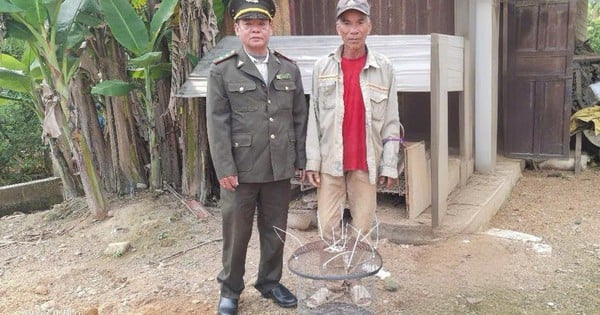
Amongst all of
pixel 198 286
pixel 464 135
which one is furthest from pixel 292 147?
pixel 464 135

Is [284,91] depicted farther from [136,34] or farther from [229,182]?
[136,34]

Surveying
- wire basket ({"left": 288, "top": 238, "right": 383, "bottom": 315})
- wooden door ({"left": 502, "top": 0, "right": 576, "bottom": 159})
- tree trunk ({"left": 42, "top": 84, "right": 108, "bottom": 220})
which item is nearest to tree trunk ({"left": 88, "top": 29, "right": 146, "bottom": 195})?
tree trunk ({"left": 42, "top": 84, "right": 108, "bottom": 220})

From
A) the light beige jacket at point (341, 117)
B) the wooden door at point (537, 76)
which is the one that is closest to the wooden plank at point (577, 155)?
the wooden door at point (537, 76)

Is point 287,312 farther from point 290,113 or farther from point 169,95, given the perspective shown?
point 169,95

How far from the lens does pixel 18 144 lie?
24.8ft

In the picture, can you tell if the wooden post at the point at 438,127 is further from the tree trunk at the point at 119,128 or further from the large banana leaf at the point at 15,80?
the large banana leaf at the point at 15,80

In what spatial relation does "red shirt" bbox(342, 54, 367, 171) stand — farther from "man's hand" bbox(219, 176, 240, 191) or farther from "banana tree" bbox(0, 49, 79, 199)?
"banana tree" bbox(0, 49, 79, 199)

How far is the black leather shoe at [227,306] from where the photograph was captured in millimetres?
3217

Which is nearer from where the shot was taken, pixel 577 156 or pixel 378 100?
pixel 378 100

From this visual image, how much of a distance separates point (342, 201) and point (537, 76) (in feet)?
13.8

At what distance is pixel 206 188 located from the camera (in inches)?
209

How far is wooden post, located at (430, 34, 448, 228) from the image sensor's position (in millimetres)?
3834

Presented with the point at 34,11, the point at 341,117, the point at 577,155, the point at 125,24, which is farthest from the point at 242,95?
the point at 577,155

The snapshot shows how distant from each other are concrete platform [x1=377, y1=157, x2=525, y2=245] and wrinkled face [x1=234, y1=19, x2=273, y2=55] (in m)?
2.18
